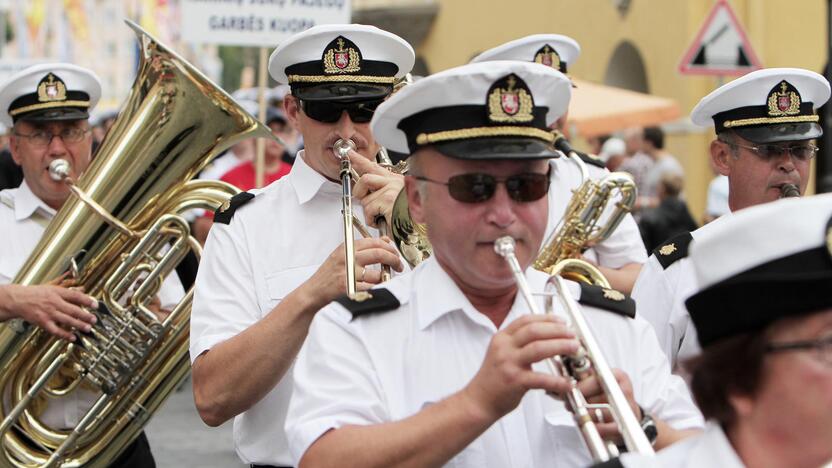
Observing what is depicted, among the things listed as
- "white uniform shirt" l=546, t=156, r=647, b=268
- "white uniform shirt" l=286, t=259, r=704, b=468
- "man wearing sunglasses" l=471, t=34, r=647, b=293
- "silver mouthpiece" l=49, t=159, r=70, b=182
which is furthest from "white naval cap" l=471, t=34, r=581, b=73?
"white uniform shirt" l=286, t=259, r=704, b=468

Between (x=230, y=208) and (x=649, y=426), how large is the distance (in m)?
2.01

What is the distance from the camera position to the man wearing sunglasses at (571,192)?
18.8ft

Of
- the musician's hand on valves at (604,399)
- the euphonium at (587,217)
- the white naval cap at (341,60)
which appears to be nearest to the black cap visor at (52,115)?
the white naval cap at (341,60)

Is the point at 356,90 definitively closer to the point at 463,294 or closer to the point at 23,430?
the point at 463,294

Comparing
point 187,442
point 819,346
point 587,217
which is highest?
point 819,346

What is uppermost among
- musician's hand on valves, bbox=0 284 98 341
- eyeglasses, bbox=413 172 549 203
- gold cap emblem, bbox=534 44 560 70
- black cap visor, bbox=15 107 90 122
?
gold cap emblem, bbox=534 44 560 70

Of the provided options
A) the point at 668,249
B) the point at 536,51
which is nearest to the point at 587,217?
the point at 668,249

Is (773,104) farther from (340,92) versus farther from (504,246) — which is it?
(504,246)

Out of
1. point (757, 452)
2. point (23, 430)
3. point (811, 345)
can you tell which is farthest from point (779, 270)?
point (23, 430)

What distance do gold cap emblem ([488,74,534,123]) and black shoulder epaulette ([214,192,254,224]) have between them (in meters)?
1.63

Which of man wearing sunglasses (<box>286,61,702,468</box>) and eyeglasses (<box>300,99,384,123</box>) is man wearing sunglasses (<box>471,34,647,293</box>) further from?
man wearing sunglasses (<box>286,61,702,468</box>)

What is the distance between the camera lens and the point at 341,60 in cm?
482

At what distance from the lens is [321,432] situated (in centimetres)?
322

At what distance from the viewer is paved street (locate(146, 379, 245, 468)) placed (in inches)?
383
